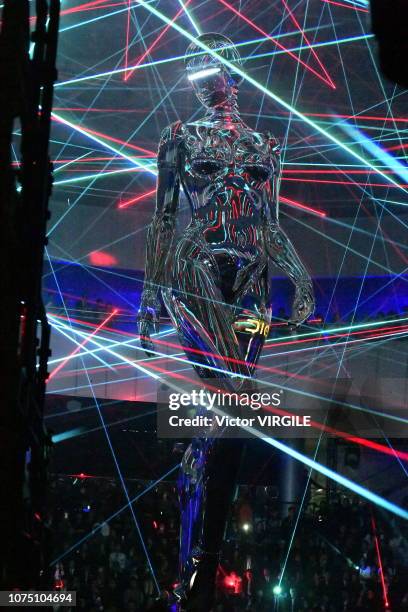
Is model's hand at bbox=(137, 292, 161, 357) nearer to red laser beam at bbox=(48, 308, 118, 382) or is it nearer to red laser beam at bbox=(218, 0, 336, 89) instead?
red laser beam at bbox=(218, 0, 336, 89)

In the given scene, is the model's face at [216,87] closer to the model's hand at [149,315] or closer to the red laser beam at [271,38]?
the model's hand at [149,315]

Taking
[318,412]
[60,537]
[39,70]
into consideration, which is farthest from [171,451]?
[39,70]

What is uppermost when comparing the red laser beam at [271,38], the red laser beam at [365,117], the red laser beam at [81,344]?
the red laser beam at [271,38]

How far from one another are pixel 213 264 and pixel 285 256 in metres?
0.46

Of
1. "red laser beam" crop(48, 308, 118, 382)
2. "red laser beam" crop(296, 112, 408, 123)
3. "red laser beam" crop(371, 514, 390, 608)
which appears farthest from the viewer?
"red laser beam" crop(48, 308, 118, 382)

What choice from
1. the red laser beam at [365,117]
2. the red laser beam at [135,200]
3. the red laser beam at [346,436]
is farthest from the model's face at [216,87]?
the red laser beam at [135,200]

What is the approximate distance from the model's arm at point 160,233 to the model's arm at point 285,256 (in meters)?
0.45

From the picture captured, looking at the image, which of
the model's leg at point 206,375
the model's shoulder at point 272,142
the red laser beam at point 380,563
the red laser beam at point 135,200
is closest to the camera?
the model's leg at point 206,375

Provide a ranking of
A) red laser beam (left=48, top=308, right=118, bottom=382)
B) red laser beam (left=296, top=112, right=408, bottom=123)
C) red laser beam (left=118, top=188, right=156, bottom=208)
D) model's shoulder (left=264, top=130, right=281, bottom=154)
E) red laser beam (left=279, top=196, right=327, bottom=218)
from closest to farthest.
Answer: model's shoulder (left=264, top=130, right=281, bottom=154)
red laser beam (left=296, top=112, right=408, bottom=123)
red laser beam (left=48, top=308, right=118, bottom=382)
red laser beam (left=118, top=188, right=156, bottom=208)
red laser beam (left=279, top=196, right=327, bottom=218)

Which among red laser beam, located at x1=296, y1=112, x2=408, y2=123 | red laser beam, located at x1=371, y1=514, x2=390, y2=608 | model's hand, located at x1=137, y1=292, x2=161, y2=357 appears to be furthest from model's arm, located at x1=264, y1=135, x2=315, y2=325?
red laser beam, located at x1=296, y1=112, x2=408, y2=123

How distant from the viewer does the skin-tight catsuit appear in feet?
11.2

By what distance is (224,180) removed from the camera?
3.62m

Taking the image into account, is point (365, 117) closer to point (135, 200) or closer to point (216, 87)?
point (135, 200)

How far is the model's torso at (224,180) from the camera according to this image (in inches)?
142
